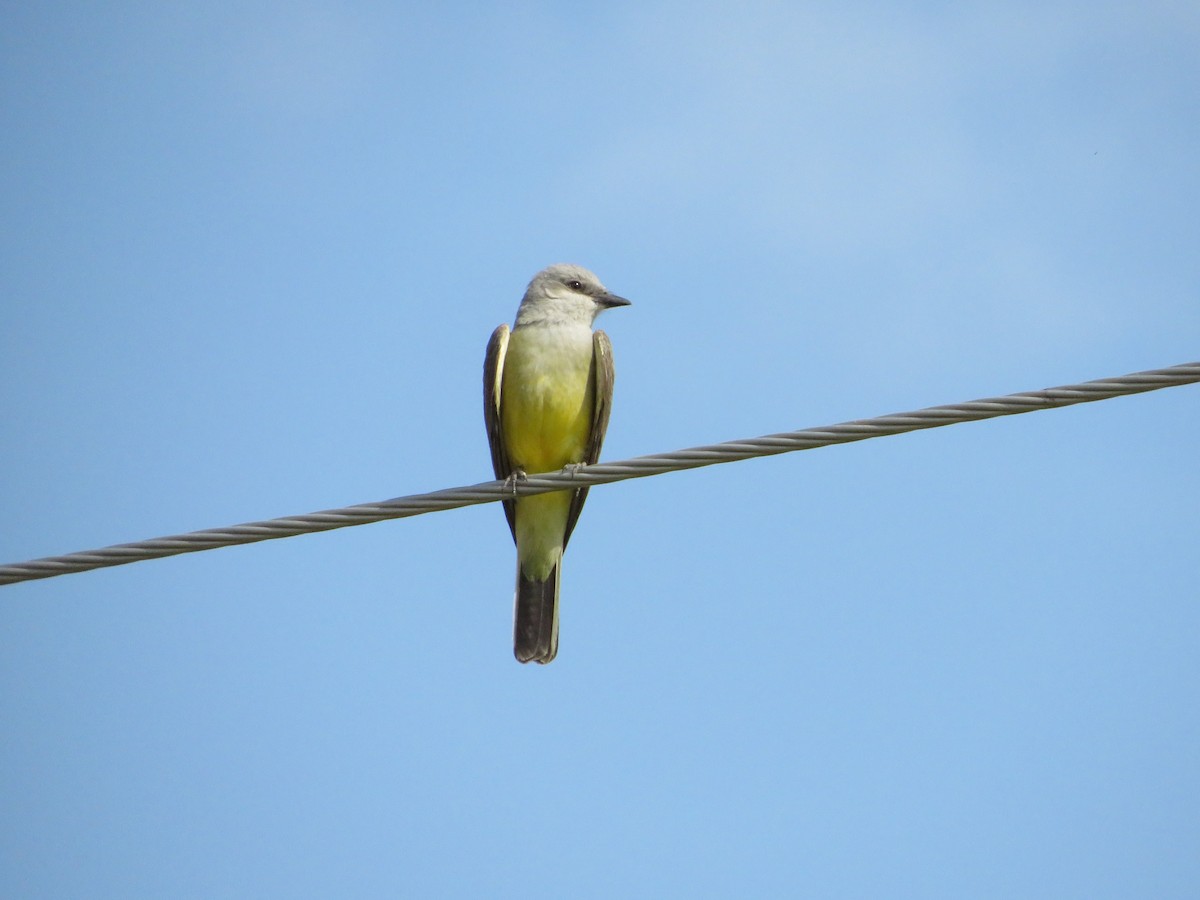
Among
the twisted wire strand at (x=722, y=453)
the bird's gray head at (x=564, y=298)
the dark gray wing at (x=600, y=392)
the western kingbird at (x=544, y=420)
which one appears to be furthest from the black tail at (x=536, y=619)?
the twisted wire strand at (x=722, y=453)

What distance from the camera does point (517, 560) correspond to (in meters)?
7.30

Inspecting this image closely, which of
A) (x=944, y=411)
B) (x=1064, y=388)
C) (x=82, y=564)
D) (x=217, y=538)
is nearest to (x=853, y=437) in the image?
(x=944, y=411)

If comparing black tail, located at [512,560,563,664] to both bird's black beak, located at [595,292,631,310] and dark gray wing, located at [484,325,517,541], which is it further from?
bird's black beak, located at [595,292,631,310]

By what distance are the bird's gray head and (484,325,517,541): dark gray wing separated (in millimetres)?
226

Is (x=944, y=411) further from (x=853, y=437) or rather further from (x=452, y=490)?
(x=452, y=490)

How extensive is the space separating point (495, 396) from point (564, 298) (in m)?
0.78

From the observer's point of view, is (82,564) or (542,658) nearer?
(82,564)

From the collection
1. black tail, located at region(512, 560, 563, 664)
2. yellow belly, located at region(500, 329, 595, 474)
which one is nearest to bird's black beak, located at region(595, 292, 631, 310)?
yellow belly, located at region(500, 329, 595, 474)

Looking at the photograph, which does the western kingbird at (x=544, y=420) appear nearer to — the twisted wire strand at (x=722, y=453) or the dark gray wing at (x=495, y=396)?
the dark gray wing at (x=495, y=396)

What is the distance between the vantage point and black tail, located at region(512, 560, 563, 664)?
23.2 feet

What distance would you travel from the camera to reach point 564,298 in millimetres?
7414

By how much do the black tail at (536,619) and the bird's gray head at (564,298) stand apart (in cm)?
140

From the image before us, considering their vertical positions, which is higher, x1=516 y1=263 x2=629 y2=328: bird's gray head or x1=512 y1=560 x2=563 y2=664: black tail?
x1=516 y1=263 x2=629 y2=328: bird's gray head

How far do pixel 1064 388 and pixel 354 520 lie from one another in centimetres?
255
